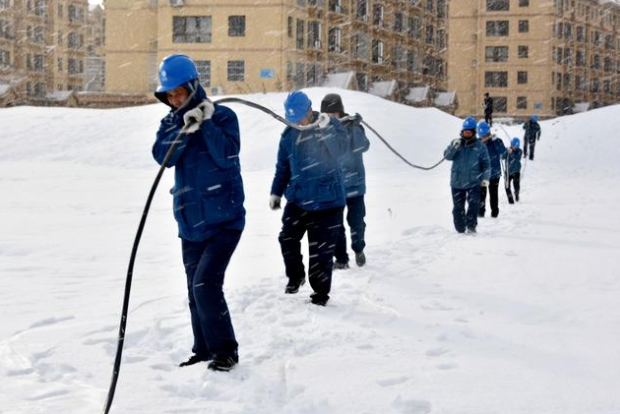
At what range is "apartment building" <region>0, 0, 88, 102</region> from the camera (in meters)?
57.3

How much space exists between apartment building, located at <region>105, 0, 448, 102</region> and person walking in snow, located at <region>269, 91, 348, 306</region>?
3621 cm

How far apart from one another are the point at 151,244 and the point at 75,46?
209ft

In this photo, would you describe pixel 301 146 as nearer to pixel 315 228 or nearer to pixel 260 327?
pixel 315 228

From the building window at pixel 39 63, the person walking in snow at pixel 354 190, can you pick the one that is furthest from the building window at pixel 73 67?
the person walking in snow at pixel 354 190

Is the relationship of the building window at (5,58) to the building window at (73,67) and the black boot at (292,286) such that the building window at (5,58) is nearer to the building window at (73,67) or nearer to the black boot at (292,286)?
the building window at (73,67)

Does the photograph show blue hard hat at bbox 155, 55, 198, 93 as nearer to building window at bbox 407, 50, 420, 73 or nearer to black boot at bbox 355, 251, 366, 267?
black boot at bbox 355, 251, 366, 267

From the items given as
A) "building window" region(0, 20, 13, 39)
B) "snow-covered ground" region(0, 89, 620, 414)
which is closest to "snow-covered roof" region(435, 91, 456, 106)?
"building window" region(0, 20, 13, 39)

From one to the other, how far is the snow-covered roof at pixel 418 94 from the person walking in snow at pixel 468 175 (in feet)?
148

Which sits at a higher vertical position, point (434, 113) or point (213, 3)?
point (213, 3)

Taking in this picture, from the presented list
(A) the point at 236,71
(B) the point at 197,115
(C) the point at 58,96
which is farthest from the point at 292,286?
(C) the point at 58,96

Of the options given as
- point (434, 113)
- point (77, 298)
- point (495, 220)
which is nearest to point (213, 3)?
point (434, 113)

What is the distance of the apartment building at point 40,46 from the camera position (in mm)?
57312

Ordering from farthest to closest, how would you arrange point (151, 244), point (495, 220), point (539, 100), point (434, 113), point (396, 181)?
1. point (539, 100)
2. point (434, 113)
3. point (396, 181)
4. point (495, 220)
5. point (151, 244)

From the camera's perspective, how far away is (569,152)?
32.1 m
